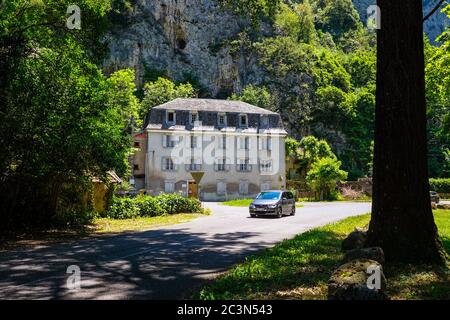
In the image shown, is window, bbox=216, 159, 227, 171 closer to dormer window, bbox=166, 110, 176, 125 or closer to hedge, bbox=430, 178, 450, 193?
dormer window, bbox=166, 110, 176, 125

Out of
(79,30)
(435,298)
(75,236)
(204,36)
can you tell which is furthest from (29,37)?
(204,36)

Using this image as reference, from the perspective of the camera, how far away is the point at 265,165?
185ft

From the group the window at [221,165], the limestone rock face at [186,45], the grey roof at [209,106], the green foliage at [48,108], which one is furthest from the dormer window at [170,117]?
the green foliage at [48,108]

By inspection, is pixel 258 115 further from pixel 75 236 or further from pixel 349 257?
pixel 349 257

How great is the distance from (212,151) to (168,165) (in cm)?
610

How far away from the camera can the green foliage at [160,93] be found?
66894 millimetres

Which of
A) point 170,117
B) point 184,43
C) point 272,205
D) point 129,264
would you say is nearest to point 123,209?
point 272,205

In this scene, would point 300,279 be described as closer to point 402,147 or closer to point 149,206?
point 402,147

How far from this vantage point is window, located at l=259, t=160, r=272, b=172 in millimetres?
56094

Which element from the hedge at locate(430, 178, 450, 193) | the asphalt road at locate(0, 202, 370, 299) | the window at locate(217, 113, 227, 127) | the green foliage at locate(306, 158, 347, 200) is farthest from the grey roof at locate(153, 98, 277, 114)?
the asphalt road at locate(0, 202, 370, 299)

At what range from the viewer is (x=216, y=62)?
79.5 m

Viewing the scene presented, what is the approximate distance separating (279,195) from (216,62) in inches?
2231

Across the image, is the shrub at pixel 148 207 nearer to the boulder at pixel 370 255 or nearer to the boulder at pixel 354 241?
the boulder at pixel 354 241

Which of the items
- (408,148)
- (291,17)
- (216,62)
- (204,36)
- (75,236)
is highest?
(291,17)
